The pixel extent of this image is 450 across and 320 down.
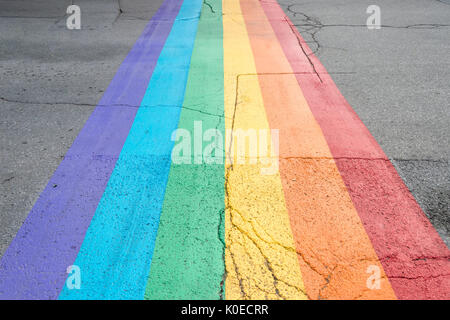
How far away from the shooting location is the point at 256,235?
3.21 metres

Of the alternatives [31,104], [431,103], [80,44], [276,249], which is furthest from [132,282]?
[80,44]

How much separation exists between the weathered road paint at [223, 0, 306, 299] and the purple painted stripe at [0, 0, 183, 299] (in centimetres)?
138

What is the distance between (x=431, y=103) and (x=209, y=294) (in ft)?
15.5

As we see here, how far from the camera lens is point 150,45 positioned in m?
7.57

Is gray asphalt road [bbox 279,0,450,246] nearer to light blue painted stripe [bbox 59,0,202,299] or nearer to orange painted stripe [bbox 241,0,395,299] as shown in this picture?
orange painted stripe [bbox 241,0,395,299]

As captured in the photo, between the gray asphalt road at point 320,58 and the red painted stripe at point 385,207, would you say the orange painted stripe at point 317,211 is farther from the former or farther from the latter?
the gray asphalt road at point 320,58

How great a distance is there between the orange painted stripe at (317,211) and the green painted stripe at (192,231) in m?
0.73

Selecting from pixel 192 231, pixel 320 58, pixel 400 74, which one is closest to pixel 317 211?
pixel 192 231

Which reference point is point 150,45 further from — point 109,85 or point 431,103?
A: point 431,103

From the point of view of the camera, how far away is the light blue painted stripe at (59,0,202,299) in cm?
281

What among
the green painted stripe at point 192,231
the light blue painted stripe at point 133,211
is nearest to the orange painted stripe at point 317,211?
the green painted stripe at point 192,231

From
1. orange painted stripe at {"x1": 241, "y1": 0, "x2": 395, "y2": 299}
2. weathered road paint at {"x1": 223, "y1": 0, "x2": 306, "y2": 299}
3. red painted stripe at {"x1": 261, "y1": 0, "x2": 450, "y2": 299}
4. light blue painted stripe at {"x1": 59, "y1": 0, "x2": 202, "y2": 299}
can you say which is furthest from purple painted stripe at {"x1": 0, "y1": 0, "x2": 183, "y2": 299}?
red painted stripe at {"x1": 261, "y1": 0, "x2": 450, "y2": 299}

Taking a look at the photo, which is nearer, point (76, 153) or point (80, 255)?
point (80, 255)

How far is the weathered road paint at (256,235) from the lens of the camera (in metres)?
2.77
